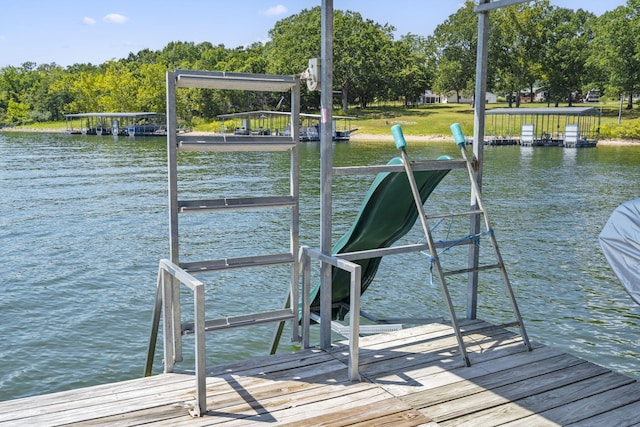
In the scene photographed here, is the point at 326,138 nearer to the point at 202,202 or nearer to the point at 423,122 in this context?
the point at 202,202

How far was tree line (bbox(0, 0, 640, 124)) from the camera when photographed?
60597 mm

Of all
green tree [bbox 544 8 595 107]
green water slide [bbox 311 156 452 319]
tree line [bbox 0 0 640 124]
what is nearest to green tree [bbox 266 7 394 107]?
tree line [bbox 0 0 640 124]

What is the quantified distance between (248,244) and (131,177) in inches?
631

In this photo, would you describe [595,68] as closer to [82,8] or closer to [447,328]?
[447,328]

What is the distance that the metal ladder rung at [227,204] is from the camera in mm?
3904

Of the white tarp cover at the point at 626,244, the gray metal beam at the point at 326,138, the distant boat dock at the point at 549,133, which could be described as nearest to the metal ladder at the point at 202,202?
the gray metal beam at the point at 326,138

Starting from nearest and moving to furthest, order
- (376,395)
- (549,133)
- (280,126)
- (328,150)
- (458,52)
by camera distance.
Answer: (376,395) < (328,150) < (549,133) < (280,126) < (458,52)

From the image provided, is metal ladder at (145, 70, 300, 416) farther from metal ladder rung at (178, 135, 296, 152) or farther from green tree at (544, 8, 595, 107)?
green tree at (544, 8, 595, 107)

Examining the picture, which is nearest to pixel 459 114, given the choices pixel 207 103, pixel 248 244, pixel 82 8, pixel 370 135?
pixel 370 135

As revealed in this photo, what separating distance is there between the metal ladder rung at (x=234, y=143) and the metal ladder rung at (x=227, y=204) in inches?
12.4

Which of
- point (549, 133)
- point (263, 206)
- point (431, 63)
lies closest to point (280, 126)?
point (549, 133)

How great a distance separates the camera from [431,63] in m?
85.1

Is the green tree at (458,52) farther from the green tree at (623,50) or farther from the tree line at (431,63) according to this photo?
the green tree at (623,50)

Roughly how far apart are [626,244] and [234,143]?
2228 mm
